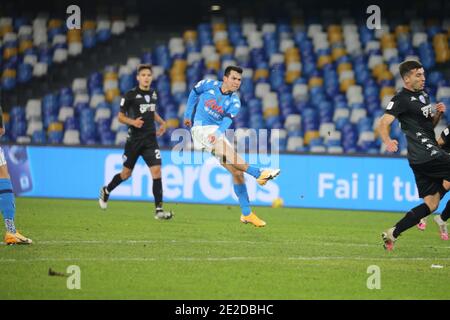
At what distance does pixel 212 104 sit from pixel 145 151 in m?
1.91

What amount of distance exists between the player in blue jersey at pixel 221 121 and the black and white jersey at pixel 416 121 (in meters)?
2.73

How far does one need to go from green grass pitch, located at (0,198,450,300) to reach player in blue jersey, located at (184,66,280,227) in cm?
57

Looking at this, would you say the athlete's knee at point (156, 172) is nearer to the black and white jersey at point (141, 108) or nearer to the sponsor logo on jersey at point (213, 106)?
the black and white jersey at point (141, 108)

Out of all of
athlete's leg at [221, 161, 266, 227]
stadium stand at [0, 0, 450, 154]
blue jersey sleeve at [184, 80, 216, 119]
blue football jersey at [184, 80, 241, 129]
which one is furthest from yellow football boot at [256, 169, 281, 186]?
stadium stand at [0, 0, 450, 154]

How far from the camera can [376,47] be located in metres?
21.9

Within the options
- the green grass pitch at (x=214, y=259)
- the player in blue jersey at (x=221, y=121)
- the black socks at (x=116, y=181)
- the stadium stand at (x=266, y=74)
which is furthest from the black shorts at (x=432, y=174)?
the stadium stand at (x=266, y=74)

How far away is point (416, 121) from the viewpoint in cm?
1025

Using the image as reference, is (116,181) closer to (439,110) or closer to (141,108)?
(141,108)

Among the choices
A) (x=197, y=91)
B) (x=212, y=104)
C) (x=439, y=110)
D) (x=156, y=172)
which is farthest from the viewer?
(x=156, y=172)

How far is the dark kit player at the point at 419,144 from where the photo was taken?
1010 cm

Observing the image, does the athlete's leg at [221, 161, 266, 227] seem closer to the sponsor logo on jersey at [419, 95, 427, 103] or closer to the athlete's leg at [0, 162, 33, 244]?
the sponsor logo on jersey at [419, 95, 427, 103]

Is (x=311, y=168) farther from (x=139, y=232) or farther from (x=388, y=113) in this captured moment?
(x=388, y=113)

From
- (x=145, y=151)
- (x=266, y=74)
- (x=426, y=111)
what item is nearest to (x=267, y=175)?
(x=426, y=111)

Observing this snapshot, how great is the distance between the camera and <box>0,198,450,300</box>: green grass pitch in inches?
307
